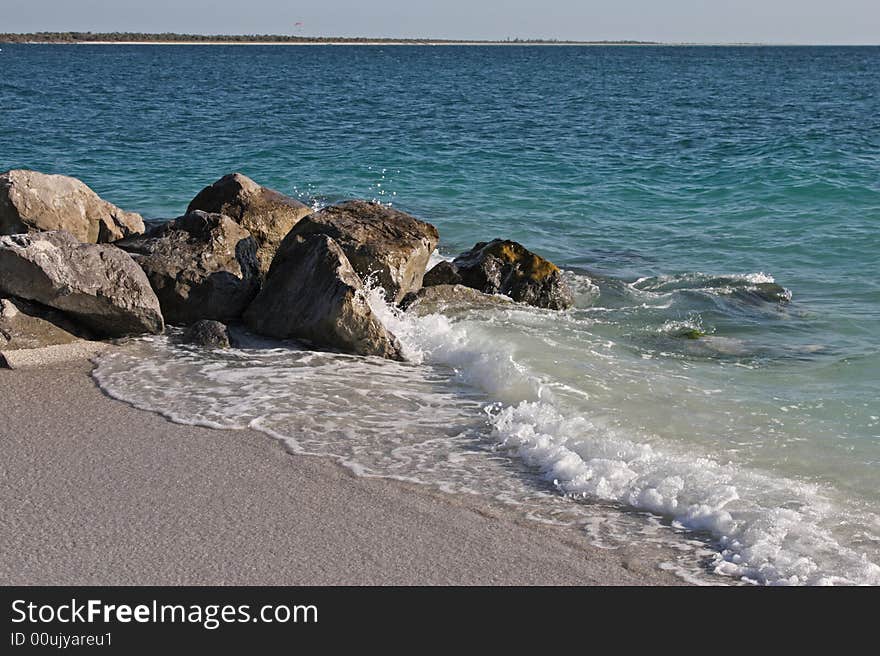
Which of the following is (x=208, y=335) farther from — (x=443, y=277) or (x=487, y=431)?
(x=443, y=277)

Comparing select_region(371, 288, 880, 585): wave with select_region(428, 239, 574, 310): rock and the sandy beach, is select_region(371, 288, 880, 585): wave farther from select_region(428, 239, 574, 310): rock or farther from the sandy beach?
select_region(428, 239, 574, 310): rock

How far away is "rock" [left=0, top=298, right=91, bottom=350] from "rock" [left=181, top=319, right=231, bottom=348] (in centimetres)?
81

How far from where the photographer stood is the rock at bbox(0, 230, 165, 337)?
8.07 meters

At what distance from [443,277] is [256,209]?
2057 millimetres

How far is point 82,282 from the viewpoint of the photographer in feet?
26.8

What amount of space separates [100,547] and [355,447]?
6.35 ft

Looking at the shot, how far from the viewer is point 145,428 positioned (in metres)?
6.64

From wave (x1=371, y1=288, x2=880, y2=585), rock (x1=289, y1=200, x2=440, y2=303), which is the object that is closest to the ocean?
wave (x1=371, y1=288, x2=880, y2=585)

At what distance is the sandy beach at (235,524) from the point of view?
4.80 meters

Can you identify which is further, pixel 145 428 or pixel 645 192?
pixel 645 192

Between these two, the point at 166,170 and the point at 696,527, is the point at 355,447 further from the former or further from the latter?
the point at 166,170
